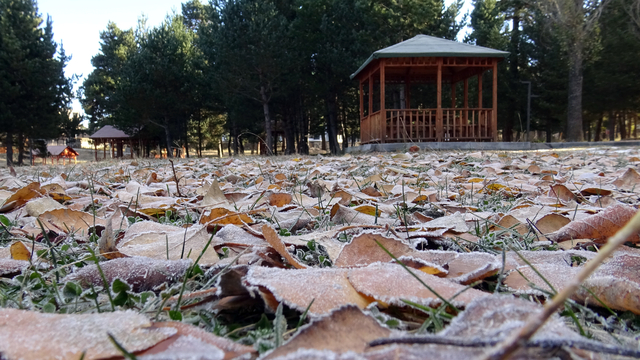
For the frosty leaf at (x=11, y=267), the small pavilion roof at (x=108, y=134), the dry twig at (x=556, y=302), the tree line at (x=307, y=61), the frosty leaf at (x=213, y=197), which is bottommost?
the frosty leaf at (x=11, y=267)

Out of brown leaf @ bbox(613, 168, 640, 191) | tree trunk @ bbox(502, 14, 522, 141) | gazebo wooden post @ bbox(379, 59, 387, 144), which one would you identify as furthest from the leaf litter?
tree trunk @ bbox(502, 14, 522, 141)

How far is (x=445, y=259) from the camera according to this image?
0.79 metres

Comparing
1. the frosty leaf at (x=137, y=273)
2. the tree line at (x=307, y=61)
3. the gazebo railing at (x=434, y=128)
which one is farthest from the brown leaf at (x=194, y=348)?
the tree line at (x=307, y=61)

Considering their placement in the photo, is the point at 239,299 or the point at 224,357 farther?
the point at 239,299

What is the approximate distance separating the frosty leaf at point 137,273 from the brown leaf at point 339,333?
0.38 metres

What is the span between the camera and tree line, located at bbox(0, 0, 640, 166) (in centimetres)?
1727

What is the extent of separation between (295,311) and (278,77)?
18655 mm

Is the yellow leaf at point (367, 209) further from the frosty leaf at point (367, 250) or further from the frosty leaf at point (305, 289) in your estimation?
the frosty leaf at point (305, 289)

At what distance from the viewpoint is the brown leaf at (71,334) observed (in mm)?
435

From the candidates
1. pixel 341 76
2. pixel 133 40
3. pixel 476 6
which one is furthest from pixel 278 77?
pixel 133 40

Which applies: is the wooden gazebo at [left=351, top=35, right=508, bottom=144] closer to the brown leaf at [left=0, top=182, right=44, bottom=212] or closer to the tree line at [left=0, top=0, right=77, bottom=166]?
the brown leaf at [left=0, top=182, right=44, bottom=212]

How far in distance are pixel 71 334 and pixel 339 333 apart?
0.30m

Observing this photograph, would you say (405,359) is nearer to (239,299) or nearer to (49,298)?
(239,299)

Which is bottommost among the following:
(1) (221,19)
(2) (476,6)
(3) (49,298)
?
(3) (49,298)
